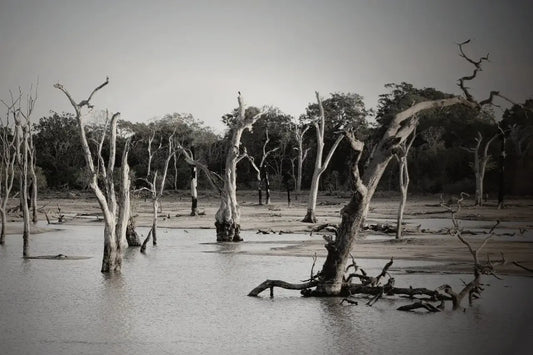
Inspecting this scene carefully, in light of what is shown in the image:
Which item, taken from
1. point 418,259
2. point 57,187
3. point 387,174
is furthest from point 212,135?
point 418,259

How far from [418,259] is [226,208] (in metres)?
10.2

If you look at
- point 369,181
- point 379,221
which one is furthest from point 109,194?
point 379,221

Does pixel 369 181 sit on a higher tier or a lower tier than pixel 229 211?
higher

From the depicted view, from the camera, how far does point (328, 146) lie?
250 ft

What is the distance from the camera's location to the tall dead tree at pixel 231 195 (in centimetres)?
3219

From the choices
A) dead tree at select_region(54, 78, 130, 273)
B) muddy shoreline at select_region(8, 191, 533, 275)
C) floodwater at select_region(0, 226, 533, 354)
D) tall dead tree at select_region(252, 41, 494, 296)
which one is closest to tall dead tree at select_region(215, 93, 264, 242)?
muddy shoreline at select_region(8, 191, 533, 275)

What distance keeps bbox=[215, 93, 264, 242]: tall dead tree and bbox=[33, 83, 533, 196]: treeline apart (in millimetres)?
26495

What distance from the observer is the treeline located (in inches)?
2451

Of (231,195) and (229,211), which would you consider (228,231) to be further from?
(231,195)

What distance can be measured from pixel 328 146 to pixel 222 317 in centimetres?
5982

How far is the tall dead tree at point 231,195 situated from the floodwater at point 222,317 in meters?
6.83

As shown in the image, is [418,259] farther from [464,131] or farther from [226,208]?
[464,131]

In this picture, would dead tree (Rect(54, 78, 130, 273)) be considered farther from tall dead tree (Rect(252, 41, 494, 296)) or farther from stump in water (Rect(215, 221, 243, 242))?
stump in water (Rect(215, 221, 243, 242))

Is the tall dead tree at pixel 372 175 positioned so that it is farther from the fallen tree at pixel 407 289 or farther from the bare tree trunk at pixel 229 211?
the bare tree trunk at pixel 229 211
